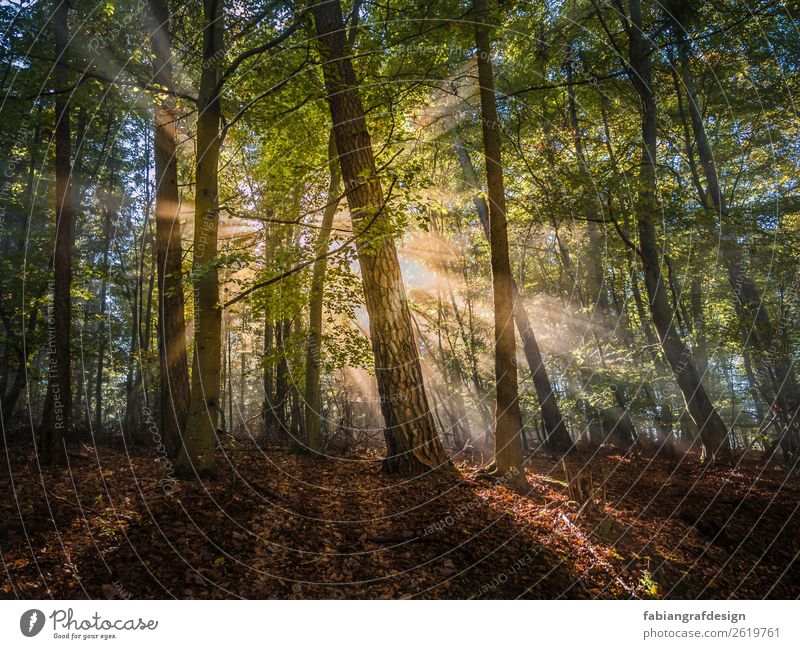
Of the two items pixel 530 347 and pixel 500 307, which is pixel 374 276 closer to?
pixel 500 307

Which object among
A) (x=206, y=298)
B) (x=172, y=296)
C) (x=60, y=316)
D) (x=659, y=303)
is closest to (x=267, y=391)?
(x=172, y=296)

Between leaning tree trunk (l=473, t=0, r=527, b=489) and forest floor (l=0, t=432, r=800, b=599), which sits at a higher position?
leaning tree trunk (l=473, t=0, r=527, b=489)

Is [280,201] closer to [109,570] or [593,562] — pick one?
[109,570]

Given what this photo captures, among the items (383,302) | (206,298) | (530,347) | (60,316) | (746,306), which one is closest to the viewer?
(206,298)

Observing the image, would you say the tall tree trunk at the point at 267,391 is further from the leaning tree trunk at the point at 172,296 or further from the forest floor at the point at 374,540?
the forest floor at the point at 374,540

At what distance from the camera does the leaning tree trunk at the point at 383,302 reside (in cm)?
664

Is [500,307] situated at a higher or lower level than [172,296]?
lower

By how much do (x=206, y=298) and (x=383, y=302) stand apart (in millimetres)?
2761

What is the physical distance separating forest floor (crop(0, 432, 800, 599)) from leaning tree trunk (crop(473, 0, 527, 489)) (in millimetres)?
586

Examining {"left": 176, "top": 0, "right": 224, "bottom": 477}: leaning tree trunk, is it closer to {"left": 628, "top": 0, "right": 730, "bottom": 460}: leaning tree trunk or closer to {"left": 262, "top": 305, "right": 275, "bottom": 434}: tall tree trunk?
{"left": 262, "top": 305, "right": 275, "bottom": 434}: tall tree trunk

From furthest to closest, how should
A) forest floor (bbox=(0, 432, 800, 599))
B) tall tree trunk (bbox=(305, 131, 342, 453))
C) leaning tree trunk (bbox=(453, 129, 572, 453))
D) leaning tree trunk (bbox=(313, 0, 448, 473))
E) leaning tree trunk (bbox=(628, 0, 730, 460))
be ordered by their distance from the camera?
leaning tree trunk (bbox=(453, 129, 572, 453)) < tall tree trunk (bbox=(305, 131, 342, 453)) < leaning tree trunk (bbox=(628, 0, 730, 460)) < leaning tree trunk (bbox=(313, 0, 448, 473)) < forest floor (bbox=(0, 432, 800, 599))
